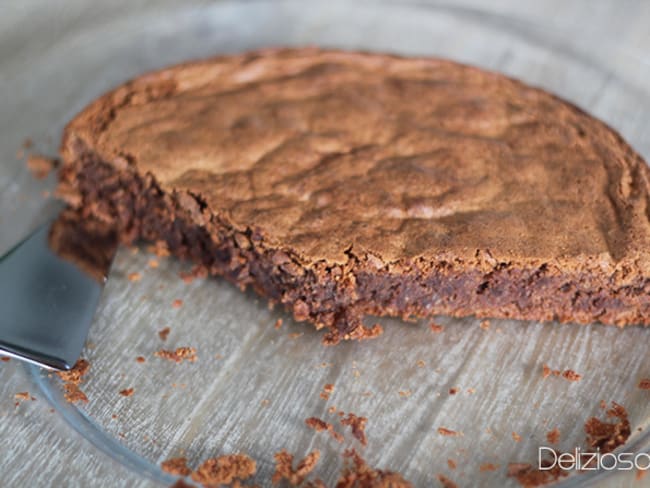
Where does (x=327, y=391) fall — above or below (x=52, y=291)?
above

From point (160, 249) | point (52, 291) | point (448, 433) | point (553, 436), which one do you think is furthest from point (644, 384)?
point (52, 291)

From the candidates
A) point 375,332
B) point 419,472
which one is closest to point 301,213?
point 375,332

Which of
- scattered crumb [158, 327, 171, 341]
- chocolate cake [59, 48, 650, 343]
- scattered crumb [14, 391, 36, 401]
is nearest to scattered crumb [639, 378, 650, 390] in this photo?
chocolate cake [59, 48, 650, 343]

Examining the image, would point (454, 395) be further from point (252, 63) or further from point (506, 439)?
point (252, 63)

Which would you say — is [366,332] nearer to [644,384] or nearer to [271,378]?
[271,378]

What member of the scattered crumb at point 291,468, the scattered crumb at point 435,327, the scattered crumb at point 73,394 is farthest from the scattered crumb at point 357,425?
the scattered crumb at point 73,394
